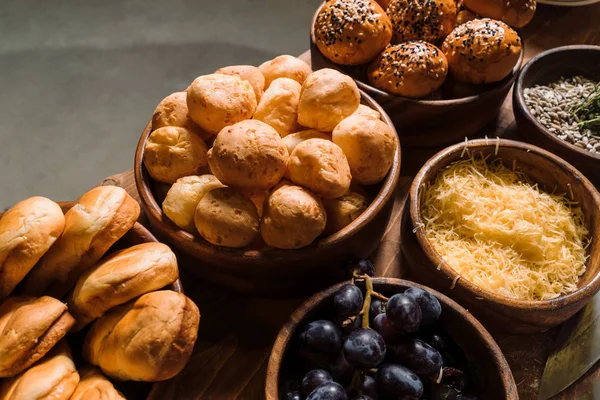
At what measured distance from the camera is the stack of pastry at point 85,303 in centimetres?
72

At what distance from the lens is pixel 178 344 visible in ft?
2.45

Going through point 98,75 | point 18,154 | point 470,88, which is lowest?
point 18,154

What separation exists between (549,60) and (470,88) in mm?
294

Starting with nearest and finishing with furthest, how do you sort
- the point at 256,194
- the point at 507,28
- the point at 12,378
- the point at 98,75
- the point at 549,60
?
the point at 12,378 → the point at 256,194 → the point at 507,28 → the point at 549,60 → the point at 98,75

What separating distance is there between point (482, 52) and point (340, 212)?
0.56 m

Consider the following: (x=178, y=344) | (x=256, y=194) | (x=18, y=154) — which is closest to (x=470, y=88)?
(x=256, y=194)

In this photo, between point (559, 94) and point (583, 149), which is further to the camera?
point (559, 94)

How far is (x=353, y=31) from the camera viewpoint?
1181 millimetres

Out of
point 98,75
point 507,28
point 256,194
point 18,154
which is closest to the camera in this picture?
point 256,194

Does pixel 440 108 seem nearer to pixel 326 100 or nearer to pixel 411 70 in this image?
pixel 411 70

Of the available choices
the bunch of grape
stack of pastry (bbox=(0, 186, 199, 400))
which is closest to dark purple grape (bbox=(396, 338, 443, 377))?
the bunch of grape

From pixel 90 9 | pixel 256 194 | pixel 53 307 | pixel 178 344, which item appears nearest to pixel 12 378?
pixel 53 307

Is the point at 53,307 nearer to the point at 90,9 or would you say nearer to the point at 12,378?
the point at 12,378

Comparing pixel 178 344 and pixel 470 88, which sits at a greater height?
pixel 470 88
